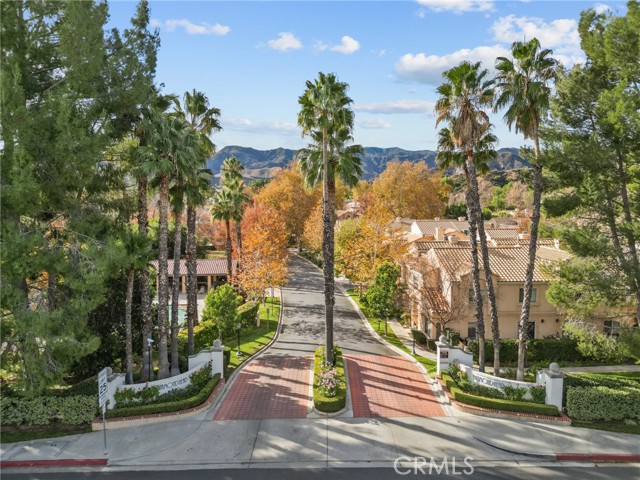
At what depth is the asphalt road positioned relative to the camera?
49.2ft

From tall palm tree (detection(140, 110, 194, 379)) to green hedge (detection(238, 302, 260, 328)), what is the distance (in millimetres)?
11729

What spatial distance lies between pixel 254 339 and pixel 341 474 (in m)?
17.1

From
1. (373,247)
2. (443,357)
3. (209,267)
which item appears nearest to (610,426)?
(443,357)

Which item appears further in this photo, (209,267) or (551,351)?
(209,267)

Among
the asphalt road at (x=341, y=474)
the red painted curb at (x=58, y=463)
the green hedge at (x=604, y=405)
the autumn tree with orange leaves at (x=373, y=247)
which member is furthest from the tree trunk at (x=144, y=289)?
the autumn tree with orange leaves at (x=373, y=247)

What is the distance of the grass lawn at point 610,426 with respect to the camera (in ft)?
60.5

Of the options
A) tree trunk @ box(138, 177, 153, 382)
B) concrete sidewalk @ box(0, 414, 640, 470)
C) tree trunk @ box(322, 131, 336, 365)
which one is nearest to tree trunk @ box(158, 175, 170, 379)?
tree trunk @ box(138, 177, 153, 382)

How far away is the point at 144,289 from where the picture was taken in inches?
819

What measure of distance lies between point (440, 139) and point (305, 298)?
25704 millimetres

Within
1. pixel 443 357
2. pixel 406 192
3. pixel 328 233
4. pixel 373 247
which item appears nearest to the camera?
pixel 328 233

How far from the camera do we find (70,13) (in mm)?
16406

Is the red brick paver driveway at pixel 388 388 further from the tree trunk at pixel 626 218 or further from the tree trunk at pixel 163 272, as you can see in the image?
the tree trunk at pixel 626 218

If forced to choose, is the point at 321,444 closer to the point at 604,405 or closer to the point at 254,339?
the point at 604,405

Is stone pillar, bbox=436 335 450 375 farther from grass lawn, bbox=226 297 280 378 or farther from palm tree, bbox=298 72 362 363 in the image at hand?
grass lawn, bbox=226 297 280 378
